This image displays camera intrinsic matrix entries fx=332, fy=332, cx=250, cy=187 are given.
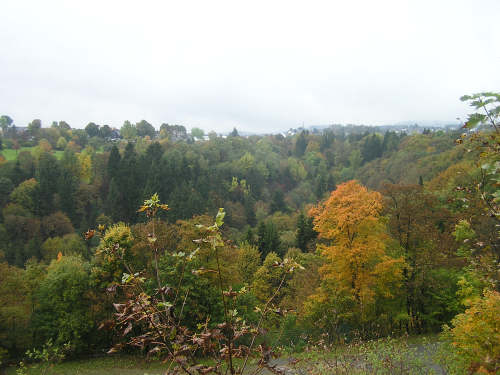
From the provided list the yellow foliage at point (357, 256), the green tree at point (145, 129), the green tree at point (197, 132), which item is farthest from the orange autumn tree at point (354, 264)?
the green tree at point (197, 132)

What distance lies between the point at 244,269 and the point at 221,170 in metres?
41.3

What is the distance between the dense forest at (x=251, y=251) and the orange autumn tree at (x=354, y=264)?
68 mm

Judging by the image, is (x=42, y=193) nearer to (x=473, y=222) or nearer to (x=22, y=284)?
(x=22, y=284)

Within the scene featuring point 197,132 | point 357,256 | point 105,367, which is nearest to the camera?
point 357,256

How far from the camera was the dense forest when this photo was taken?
406 centimetres

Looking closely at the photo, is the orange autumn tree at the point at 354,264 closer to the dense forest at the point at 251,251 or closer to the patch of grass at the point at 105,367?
the dense forest at the point at 251,251

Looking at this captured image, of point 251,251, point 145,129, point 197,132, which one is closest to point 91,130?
point 145,129

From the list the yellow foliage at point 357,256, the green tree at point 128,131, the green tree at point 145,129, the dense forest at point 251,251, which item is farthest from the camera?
the green tree at point 145,129

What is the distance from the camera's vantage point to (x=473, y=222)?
16.4 metres

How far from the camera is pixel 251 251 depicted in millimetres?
26562

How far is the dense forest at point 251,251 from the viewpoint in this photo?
4.06 metres

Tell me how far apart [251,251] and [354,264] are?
43.8 ft

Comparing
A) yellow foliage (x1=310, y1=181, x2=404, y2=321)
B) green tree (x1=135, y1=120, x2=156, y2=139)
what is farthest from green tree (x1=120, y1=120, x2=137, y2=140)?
yellow foliage (x1=310, y1=181, x2=404, y2=321)

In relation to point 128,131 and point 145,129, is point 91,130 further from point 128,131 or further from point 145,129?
point 145,129
